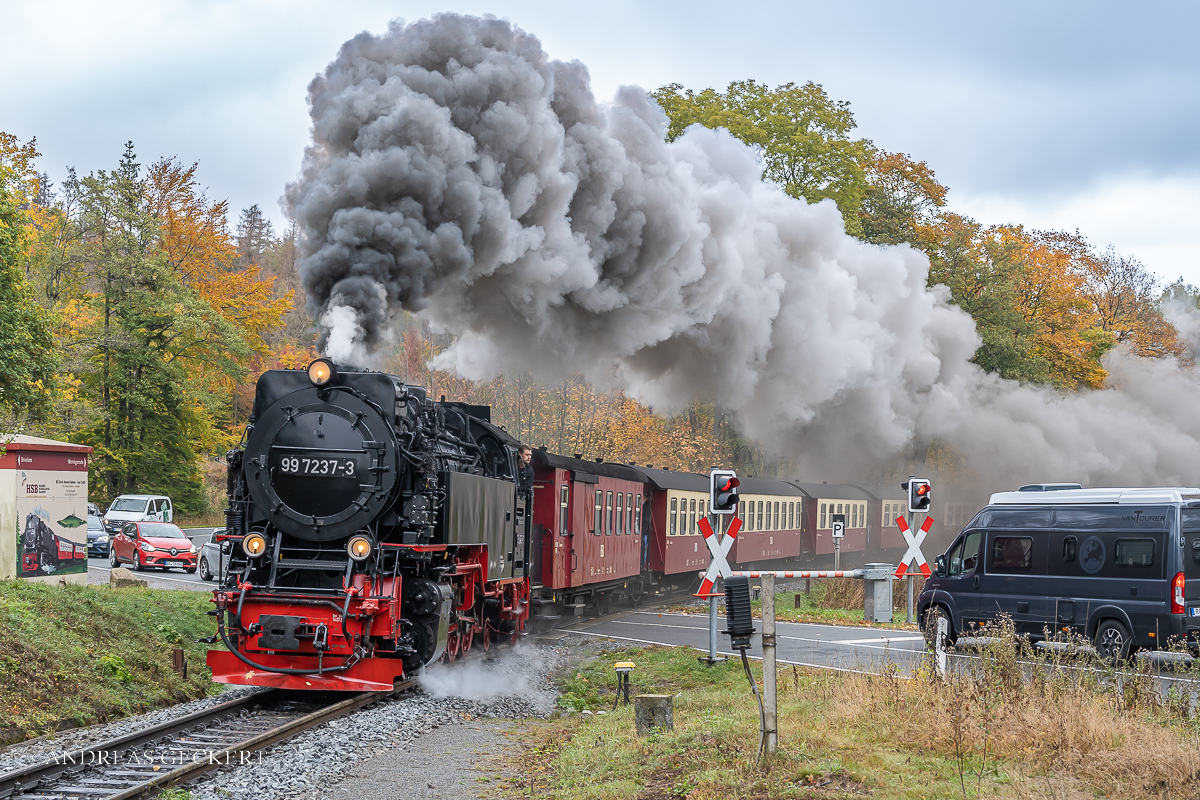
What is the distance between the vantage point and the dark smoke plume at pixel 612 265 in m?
13.4

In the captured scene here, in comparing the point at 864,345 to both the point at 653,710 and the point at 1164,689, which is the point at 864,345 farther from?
the point at 653,710

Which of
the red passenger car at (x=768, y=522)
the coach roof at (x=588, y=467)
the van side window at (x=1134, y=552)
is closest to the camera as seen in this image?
the van side window at (x=1134, y=552)

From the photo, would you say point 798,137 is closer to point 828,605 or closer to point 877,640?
point 828,605

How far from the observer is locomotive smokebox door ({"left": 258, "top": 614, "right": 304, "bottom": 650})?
977 centimetres

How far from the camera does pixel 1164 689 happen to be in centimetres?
955

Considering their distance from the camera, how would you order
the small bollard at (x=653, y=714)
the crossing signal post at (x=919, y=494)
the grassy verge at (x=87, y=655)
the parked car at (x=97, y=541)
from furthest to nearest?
the parked car at (x=97, y=541)
the crossing signal post at (x=919, y=494)
the grassy verge at (x=87, y=655)
the small bollard at (x=653, y=714)

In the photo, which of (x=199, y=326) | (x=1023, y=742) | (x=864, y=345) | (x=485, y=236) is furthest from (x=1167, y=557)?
(x=199, y=326)

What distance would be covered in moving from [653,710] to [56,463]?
11.0 metres

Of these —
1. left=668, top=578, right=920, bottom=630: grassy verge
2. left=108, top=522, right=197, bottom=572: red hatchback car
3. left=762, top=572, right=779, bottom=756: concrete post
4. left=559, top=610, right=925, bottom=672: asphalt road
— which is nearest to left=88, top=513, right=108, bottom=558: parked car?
left=108, top=522, right=197, bottom=572: red hatchback car

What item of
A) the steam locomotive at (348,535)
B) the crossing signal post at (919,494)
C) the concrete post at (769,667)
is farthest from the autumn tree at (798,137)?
the concrete post at (769,667)

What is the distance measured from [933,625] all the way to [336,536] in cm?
699

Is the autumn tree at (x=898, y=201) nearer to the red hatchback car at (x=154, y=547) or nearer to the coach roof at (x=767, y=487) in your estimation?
the coach roof at (x=767, y=487)

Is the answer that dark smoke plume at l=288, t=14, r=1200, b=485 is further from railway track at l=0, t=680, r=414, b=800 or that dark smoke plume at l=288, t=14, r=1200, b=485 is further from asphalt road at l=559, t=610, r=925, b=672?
asphalt road at l=559, t=610, r=925, b=672

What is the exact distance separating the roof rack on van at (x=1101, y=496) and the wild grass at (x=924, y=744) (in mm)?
3941
